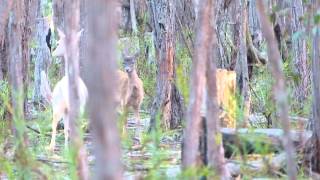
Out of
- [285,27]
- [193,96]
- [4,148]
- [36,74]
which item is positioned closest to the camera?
[193,96]

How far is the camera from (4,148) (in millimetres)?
4648

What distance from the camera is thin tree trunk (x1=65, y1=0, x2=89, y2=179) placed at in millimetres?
2918

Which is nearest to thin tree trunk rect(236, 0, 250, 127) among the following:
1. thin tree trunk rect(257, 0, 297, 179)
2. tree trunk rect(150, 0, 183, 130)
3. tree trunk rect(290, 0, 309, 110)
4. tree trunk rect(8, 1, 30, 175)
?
tree trunk rect(290, 0, 309, 110)

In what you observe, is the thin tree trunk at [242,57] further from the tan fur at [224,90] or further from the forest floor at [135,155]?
the tan fur at [224,90]

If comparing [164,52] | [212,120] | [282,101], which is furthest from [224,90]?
[164,52]

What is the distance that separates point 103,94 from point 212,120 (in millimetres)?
1493

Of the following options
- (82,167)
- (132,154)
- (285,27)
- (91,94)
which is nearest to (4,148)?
(132,154)

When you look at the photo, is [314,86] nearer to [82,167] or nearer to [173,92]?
[82,167]

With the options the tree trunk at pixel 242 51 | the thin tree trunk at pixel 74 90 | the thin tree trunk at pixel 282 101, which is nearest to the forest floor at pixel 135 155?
the thin tree trunk at pixel 74 90

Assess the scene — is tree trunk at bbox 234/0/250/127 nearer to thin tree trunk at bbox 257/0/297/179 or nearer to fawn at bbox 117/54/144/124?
fawn at bbox 117/54/144/124

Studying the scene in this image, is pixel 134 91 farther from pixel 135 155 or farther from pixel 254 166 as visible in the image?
pixel 254 166

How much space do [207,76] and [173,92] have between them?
501cm

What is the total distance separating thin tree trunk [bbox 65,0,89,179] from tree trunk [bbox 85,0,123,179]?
1222 mm

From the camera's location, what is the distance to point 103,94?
160 cm
